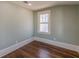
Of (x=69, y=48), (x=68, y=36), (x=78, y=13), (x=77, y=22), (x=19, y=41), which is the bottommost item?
(x=69, y=48)

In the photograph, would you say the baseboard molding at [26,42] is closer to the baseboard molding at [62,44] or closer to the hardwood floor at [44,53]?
the baseboard molding at [62,44]

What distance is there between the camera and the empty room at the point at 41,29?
2.74 m

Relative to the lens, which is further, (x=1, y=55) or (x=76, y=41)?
(x=76, y=41)

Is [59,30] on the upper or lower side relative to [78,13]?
lower

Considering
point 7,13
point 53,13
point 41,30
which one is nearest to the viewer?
point 7,13

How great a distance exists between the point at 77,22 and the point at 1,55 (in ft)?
10.9

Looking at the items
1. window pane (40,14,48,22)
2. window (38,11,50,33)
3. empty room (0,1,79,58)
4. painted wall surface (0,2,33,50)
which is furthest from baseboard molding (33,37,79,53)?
window pane (40,14,48,22)

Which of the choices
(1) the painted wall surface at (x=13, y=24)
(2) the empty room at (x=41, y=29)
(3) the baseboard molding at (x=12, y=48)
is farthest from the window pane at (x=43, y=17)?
(3) the baseboard molding at (x=12, y=48)

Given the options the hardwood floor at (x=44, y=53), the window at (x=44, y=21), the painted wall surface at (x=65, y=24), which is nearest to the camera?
the hardwood floor at (x=44, y=53)

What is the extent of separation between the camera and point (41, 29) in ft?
14.7

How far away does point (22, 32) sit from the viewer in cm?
375

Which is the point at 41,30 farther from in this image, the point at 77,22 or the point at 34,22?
the point at 77,22

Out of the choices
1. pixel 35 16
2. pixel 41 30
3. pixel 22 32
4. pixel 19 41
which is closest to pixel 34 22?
pixel 35 16

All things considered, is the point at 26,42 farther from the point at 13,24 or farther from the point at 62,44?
the point at 62,44
